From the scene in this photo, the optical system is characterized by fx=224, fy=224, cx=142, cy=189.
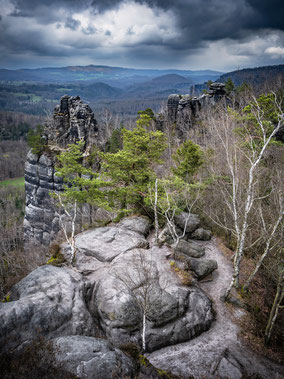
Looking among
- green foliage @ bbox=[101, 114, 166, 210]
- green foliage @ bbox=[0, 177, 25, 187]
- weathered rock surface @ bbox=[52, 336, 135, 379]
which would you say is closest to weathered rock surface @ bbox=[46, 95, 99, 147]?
green foliage @ bbox=[101, 114, 166, 210]

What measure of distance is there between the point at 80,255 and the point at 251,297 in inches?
451

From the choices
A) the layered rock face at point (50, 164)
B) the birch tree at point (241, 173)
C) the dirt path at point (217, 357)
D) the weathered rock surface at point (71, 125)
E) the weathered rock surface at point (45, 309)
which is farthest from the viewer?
the weathered rock surface at point (71, 125)

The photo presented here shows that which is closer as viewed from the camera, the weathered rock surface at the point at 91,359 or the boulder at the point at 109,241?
the weathered rock surface at the point at 91,359

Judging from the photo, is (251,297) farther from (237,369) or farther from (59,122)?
(59,122)

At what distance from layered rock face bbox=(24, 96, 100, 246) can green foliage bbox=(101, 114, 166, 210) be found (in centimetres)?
2554

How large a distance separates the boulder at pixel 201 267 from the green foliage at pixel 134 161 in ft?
22.3

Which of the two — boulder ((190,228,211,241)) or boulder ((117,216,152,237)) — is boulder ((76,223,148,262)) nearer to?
boulder ((117,216,152,237))

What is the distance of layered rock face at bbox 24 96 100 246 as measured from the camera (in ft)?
143

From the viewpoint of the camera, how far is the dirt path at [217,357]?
9.60 m

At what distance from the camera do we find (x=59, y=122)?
4641 centimetres

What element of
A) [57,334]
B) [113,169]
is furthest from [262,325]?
[113,169]

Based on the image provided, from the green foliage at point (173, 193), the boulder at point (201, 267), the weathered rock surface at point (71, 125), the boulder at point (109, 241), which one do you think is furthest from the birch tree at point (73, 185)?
the weathered rock surface at point (71, 125)

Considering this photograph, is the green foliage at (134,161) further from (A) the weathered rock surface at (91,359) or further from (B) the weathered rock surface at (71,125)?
(B) the weathered rock surface at (71,125)

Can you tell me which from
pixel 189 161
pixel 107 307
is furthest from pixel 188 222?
pixel 107 307
